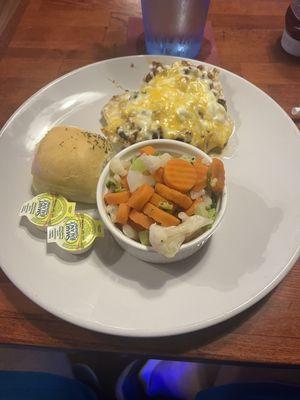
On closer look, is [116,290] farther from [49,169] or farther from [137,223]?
[49,169]

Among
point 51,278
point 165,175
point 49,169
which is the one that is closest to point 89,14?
point 49,169

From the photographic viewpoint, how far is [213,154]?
1.16m

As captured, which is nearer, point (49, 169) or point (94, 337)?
point (94, 337)

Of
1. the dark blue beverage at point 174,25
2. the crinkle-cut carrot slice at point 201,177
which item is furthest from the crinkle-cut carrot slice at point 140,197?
the dark blue beverage at point 174,25

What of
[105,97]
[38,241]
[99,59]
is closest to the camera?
[38,241]

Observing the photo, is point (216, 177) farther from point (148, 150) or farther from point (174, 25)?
point (174, 25)

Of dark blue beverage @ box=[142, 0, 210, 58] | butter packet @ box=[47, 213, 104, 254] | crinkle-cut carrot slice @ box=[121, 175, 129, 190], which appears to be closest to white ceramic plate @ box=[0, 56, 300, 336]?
butter packet @ box=[47, 213, 104, 254]

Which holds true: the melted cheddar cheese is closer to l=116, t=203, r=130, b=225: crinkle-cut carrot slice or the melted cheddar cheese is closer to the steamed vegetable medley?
the steamed vegetable medley

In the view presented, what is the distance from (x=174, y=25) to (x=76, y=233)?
32.1 inches

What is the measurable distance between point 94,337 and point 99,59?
100 cm

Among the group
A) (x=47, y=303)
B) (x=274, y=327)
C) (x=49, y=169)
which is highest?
(x=49, y=169)

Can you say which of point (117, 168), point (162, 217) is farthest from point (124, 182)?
point (162, 217)

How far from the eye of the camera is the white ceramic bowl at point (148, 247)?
2.85 ft

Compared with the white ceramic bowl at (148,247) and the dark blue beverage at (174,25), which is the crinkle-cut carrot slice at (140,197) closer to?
the white ceramic bowl at (148,247)
